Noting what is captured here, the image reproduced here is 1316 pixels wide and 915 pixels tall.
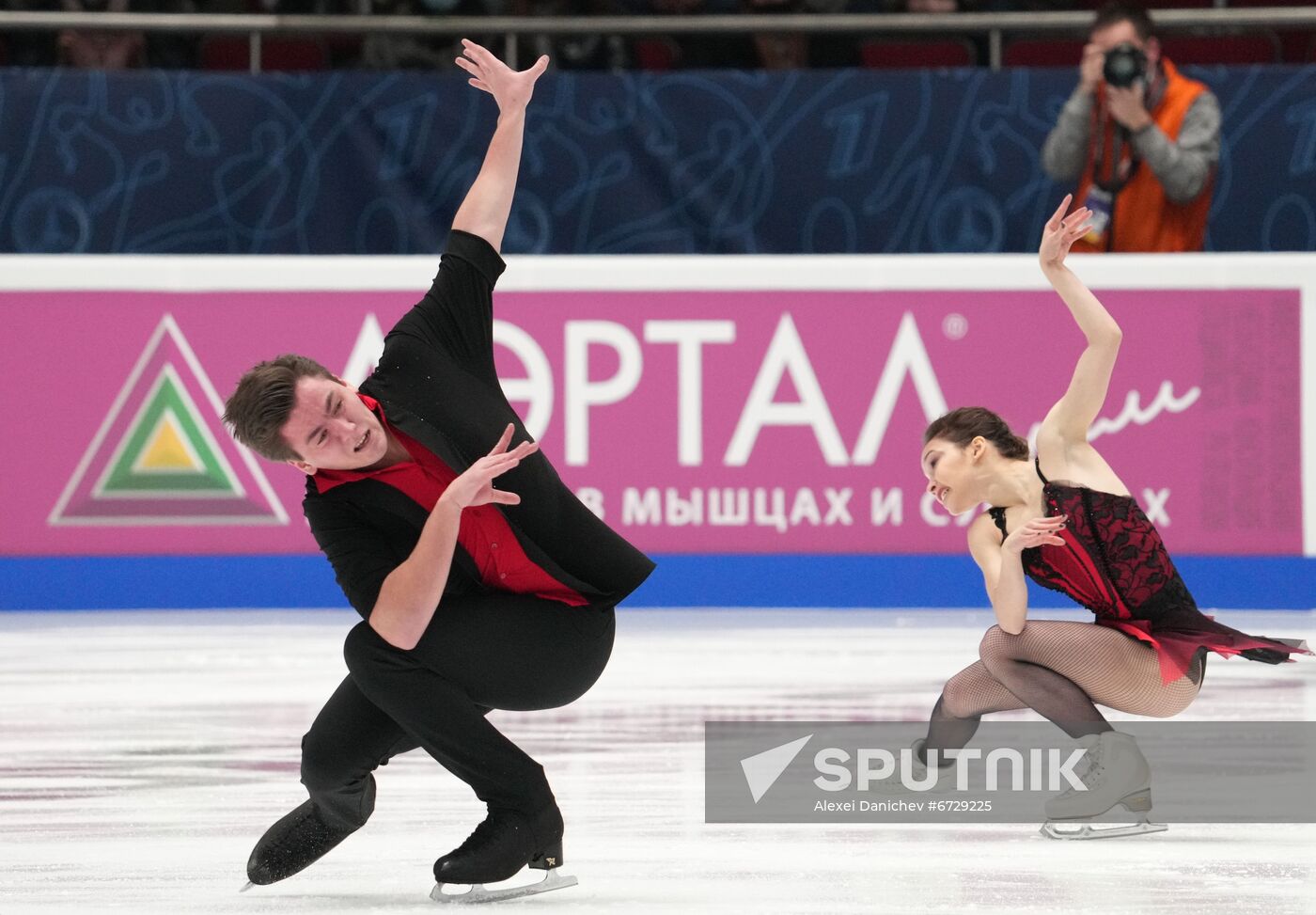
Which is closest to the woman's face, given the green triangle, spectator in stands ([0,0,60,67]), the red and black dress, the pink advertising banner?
the red and black dress

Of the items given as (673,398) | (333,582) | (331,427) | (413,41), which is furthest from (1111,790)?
(413,41)

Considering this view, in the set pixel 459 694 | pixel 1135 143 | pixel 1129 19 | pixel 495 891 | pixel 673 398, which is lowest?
pixel 495 891

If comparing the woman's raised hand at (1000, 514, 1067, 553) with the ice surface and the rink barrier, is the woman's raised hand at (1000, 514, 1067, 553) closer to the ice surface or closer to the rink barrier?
the ice surface

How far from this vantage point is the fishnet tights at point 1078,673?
2480 millimetres

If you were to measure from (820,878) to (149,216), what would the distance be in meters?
3.81

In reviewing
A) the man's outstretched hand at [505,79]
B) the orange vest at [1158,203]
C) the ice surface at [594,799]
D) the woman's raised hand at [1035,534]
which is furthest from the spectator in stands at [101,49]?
the woman's raised hand at [1035,534]

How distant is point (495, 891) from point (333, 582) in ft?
9.14

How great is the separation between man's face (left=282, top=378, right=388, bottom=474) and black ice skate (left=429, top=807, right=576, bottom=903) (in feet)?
1.50

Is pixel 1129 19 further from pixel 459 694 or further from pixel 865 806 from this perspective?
pixel 459 694

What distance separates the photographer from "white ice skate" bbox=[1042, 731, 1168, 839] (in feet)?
7.91

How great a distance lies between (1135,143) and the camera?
16.5 ft

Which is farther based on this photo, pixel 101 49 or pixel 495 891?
pixel 101 49

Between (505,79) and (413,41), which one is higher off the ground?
(413,41)

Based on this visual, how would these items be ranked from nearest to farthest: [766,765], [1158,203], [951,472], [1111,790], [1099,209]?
[1111,790]
[951,472]
[766,765]
[1099,209]
[1158,203]
